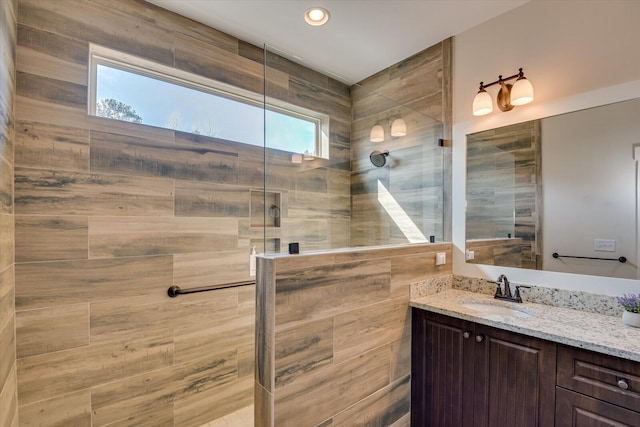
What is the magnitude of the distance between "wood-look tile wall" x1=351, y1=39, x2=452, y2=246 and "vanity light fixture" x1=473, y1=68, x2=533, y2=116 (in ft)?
0.95

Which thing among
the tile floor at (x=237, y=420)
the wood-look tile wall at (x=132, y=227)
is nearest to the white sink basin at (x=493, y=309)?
the wood-look tile wall at (x=132, y=227)

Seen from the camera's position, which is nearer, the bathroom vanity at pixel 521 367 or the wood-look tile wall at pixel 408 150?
the bathroom vanity at pixel 521 367

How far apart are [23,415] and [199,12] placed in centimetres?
265

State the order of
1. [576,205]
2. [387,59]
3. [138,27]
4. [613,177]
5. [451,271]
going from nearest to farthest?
[613,177]
[576,205]
[138,27]
[451,271]
[387,59]

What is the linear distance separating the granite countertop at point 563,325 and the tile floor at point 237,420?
1536mm

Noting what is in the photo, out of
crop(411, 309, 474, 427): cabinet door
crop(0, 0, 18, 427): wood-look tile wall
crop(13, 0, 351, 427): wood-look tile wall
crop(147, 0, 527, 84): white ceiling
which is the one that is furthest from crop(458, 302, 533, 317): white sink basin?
crop(0, 0, 18, 427): wood-look tile wall

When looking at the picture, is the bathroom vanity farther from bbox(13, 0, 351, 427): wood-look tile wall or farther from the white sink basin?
bbox(13, 0, 351, 427): wood-look tile wall

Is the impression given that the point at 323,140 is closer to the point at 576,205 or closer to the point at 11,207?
the point at 576,205

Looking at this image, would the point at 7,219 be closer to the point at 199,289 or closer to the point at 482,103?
the point at 199,289

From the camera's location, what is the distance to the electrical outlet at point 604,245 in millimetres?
1656

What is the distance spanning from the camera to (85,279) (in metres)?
1.70

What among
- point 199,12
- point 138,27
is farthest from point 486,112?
point 138,27

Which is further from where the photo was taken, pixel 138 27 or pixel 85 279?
pixel 138 27

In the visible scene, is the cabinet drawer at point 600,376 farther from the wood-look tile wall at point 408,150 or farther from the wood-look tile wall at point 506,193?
the wood-look tile wall at point 408,150
